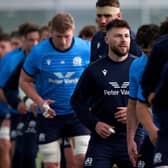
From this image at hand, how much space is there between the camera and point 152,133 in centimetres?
944

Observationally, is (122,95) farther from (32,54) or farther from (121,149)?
(32,54)

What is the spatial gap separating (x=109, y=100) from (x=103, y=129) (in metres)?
0.30

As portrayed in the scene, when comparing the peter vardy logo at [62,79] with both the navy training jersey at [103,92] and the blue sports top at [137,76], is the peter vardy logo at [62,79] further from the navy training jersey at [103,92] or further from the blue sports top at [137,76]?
the blue sports top at [137,76]

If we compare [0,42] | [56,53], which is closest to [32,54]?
[56,53]

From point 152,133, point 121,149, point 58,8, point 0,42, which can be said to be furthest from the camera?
point 58,8

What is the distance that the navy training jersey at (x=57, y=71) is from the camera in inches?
525

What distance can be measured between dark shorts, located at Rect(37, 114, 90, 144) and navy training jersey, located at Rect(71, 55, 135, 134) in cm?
182

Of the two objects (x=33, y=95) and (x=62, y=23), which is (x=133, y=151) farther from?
(x=33, y=95)

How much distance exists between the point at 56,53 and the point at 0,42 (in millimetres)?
5583

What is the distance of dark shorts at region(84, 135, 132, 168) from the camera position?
1112 centimetres

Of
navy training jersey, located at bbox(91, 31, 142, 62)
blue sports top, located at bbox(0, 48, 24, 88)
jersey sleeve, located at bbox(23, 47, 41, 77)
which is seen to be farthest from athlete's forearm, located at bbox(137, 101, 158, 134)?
blue sports top, located at bbox(0, 48, 24, 88)

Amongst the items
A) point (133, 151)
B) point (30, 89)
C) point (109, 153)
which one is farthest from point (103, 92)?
point (30, 89)

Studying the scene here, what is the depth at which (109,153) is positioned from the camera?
11.2m

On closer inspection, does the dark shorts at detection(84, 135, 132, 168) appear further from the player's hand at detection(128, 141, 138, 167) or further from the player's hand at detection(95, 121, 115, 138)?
the player's hand at detection(128, 141, 138, 167)
